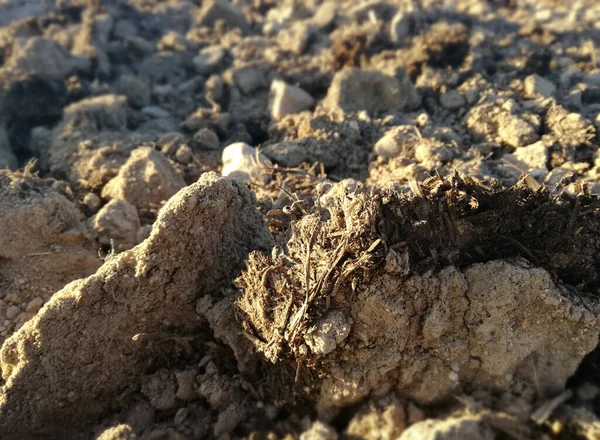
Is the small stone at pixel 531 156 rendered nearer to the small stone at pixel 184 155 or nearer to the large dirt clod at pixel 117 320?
the large dirt clod at pixel 117 320

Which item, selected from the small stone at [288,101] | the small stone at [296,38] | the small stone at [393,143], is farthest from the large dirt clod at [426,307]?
the small stone at [296,38]

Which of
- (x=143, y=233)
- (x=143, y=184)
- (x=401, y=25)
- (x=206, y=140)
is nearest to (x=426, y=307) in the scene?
(x=143, y=233)

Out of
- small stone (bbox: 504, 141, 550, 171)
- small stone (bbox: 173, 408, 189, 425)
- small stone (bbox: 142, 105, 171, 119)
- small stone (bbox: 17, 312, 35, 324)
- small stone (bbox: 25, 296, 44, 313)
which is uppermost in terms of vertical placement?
small stone (bbox: 25, 296, 44, 313)

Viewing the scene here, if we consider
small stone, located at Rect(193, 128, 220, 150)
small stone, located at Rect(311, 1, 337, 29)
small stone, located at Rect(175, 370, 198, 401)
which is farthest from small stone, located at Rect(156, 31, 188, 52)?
A: small stone, located at Rect(175, 370, 198, 401)

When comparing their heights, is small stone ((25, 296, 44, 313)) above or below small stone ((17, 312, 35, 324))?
above

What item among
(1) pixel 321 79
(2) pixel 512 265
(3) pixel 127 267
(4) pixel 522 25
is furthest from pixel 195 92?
(2) pixel 512 265

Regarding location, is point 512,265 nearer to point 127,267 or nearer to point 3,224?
point 127,267

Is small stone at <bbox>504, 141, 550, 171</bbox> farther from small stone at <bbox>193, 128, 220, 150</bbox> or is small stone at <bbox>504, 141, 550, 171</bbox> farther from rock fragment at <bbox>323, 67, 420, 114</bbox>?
small stone at <bbox>193, 128, 220, 150</bbox>

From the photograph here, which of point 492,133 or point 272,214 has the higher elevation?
point 272,214

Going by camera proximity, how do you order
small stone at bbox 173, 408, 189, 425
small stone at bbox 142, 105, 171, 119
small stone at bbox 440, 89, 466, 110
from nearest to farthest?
small stone at bbox 173, 408, 189, 425, small stone at bbox 440, 89, 466, 110, small stone at bbox 142, 105, 171, 119
